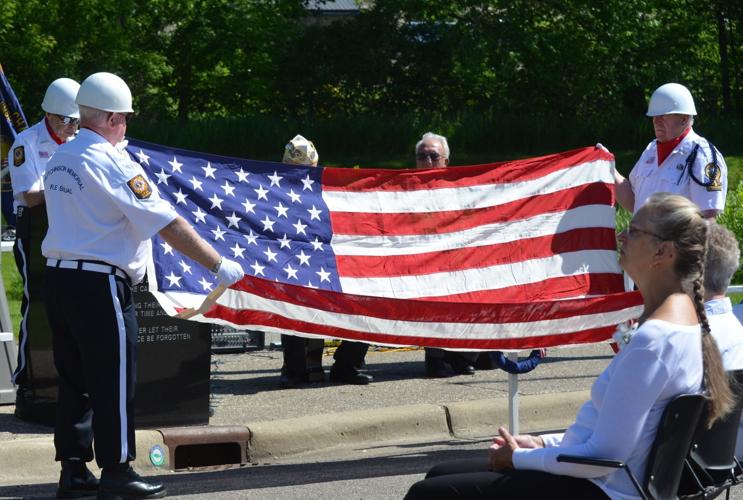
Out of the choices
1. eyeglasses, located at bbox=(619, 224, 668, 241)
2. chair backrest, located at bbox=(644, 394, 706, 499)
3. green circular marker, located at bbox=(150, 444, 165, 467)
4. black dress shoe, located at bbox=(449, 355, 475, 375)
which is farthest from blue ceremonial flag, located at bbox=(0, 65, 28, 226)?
chair backrest, located at bbox=(644, 394, 706, 499)

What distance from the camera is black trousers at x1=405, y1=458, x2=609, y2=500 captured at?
3711mm

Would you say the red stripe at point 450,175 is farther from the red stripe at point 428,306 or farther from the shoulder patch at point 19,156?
the shoulder patch at point 19,156

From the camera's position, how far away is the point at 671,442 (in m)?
3.66

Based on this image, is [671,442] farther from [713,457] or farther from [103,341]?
[103,341]

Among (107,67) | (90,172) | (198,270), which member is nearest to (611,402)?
(90,172)

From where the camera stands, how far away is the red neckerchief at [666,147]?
7918 mm

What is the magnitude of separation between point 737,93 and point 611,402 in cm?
3725

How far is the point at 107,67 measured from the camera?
36219 millimetres

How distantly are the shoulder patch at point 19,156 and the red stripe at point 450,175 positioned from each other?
72.8 inches

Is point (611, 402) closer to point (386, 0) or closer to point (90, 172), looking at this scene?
point (90, 172)

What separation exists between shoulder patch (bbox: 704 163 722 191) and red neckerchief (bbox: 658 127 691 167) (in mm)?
246

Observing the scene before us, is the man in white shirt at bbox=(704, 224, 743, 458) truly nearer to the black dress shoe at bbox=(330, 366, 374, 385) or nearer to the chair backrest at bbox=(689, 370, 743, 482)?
the chair backrest at bbox=(689, 370, 743, 482)

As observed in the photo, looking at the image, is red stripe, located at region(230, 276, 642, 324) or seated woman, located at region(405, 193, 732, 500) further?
red stripe, located at region(230, 276, 642, 324)

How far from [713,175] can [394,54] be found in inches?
1207
